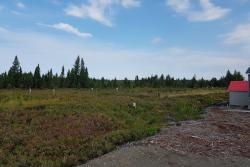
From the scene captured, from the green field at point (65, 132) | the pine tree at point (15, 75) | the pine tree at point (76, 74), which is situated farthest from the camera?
the pine tree at point (76, 74)

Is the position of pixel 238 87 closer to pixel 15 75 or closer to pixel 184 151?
pixel 184 151

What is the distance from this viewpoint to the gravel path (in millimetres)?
11853

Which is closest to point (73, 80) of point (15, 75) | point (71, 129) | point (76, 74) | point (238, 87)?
point (76, 74)

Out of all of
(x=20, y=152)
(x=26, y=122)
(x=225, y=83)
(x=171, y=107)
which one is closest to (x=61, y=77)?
(x=225, y=83)

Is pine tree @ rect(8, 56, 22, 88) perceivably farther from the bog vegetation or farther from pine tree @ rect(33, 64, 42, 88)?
the bog vegetation

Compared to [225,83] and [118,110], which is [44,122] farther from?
[225,83]

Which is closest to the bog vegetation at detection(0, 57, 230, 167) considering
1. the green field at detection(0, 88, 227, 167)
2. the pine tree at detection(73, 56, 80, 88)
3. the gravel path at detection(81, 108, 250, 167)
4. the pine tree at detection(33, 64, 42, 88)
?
the green field at detection(0, 88, 227, 167)

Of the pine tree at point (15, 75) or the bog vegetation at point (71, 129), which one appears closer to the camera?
the bog vegetation at point (71, 129)

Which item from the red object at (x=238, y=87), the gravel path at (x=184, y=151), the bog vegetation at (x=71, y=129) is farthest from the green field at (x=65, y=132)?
the red object at (x=238, y=87)

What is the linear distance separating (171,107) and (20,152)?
73.0 ft

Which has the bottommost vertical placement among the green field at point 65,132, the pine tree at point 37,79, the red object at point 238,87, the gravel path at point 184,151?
the gravel path at point 184,151

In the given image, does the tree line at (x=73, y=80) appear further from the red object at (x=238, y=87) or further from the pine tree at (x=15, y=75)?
the red object at (x=238, y=87)

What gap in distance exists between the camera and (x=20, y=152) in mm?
12867

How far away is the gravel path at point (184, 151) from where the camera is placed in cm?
1185
